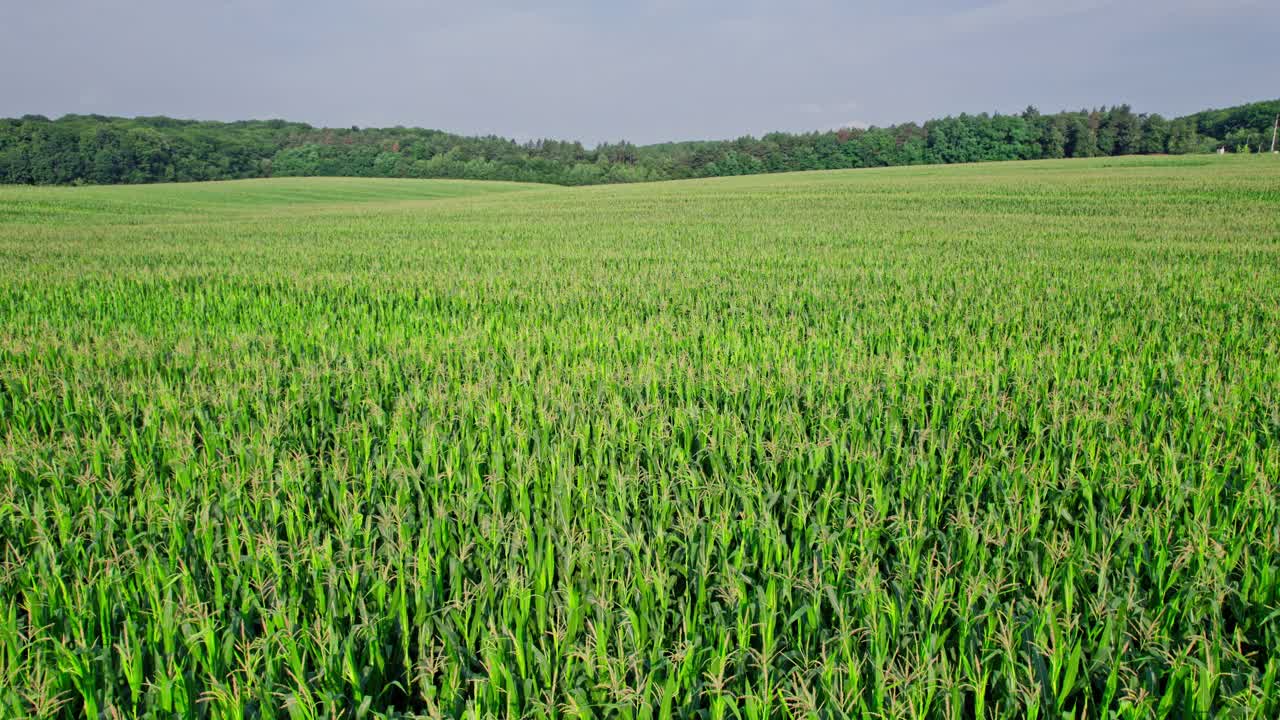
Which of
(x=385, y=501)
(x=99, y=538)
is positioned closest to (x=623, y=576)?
(x=385, y=501)

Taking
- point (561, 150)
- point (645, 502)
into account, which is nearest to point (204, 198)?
point (645, 502)

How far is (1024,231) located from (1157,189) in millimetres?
15516

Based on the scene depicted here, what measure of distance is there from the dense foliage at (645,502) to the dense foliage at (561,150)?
84.4 m

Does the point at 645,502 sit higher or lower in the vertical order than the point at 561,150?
lower

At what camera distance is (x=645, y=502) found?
3.22m

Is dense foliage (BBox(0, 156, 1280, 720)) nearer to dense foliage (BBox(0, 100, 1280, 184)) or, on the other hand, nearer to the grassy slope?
the grassy slope

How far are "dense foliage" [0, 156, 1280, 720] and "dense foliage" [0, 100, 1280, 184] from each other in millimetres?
84396

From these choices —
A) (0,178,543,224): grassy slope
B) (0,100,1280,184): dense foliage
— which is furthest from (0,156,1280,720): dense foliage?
(0,100,1280,184): dense foliage

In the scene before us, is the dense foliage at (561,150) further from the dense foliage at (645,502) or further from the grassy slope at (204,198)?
the dense foliage at (645,502)

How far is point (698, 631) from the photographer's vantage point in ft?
7.06

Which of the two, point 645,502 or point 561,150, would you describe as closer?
point 645,502

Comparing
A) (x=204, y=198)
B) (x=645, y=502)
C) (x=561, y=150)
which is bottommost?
(x=645, y=502)

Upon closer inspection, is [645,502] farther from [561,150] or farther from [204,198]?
[561,150]

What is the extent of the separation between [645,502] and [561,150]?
353 ft
